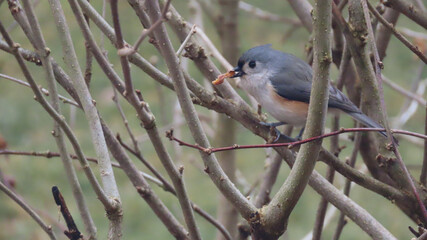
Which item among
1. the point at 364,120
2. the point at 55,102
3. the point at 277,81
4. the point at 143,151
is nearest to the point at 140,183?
the point at 55,102

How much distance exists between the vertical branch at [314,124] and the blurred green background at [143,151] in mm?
2936

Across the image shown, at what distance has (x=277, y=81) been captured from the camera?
3.86 metres

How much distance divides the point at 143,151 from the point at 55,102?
5243 millimetres

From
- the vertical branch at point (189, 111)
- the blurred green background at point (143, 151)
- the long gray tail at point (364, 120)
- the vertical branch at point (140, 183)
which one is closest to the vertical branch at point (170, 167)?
the vertical branch at point (189, 111)

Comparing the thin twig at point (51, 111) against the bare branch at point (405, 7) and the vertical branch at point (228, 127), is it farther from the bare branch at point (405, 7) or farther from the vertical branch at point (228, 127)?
the vertical branch at point (228, 127)

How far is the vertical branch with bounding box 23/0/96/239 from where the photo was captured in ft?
6.12

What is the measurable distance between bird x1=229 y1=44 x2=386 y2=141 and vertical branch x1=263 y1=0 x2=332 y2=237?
4.69 ft

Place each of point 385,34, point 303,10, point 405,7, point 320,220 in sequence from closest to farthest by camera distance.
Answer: point 405,7
point 320,220
point 385,34
point 303,10

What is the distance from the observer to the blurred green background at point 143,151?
619 centimetres

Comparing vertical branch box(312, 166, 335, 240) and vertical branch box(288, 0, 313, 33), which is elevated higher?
vertical branch box(288, 0, 313, 33)

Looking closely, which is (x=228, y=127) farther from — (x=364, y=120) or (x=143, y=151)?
(x=143, y=151)

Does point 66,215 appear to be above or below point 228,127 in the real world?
below

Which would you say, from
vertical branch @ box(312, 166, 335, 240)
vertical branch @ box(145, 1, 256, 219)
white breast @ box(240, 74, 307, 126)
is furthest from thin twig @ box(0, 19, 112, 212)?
white breast @ box(240, 74, 307, 126)

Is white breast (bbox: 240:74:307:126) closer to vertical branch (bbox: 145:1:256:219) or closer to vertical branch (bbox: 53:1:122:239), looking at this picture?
vertical branch (bbox: 145:1:256:219)
